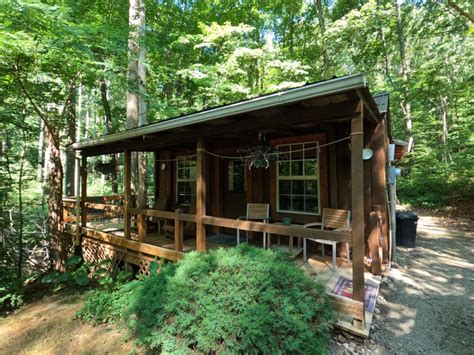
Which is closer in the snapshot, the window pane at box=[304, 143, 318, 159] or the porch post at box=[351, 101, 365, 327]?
the porch post at box=[351, 101, 365, 327]

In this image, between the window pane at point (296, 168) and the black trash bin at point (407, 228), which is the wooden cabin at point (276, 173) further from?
the black trash bin at point (407, 228)

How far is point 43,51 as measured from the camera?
420 cm

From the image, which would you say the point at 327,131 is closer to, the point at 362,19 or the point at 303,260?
the point at 303,260

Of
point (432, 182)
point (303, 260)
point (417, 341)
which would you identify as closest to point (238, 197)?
point (303, 260)

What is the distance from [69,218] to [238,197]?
16.4 ft

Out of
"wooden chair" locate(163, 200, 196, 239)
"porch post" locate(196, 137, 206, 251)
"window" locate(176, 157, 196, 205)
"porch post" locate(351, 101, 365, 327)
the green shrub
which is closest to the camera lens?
the green shrub

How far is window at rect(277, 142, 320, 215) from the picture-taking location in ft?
15.8

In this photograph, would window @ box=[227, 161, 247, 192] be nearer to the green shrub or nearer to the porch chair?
the porch chair

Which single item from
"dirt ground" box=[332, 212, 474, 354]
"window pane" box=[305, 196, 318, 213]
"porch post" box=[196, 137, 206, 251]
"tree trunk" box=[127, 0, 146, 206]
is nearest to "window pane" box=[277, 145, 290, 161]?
"window pane" box=[305, 196, 318, 213]

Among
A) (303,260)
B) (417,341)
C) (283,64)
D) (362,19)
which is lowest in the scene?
(417,341)

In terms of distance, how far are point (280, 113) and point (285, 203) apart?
2425 mm

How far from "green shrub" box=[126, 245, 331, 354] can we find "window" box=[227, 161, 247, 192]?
310 centimetres

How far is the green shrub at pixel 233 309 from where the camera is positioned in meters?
2.18

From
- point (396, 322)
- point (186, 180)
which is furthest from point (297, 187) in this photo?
point (186, 180)
